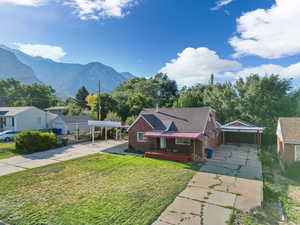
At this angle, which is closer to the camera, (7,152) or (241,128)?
(7,152)

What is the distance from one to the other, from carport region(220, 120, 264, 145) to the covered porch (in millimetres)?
10155

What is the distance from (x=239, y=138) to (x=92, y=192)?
22.4 metres

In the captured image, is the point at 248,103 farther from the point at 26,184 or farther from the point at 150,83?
the point at 150,83

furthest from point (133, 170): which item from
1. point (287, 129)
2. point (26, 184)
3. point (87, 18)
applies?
point (87, 18)

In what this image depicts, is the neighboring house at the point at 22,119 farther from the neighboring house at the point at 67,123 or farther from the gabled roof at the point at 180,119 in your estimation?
the gabled roof at the point at 180,119

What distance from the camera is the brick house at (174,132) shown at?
15.5 m

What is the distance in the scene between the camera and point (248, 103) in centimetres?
2831

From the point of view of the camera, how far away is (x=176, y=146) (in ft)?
54.5

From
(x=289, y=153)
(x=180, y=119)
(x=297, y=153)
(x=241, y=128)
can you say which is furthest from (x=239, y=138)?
(x=180, y=119)

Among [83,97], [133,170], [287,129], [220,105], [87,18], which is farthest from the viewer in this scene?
[83,97]

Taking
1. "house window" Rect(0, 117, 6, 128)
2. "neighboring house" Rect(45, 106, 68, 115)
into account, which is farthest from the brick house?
"neighboring house" Rect(45, 106, 68, 115)

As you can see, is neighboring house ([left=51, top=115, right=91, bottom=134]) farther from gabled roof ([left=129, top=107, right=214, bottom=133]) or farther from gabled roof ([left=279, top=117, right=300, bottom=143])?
gabled roof ([left=279, top=117, right=300, bottom=143])

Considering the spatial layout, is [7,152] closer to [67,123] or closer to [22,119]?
[67,123]

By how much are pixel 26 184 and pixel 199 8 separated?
2151 centimetres
